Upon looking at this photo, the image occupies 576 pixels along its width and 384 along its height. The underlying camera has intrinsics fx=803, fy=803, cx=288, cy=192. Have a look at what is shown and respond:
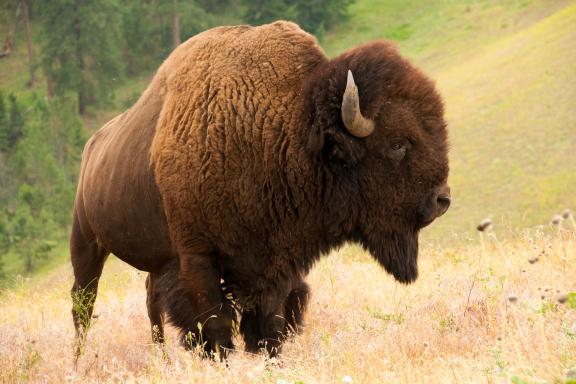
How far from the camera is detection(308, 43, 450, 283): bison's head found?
500 centimetres

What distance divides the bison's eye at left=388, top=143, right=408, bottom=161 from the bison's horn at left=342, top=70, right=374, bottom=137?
7.8 inches

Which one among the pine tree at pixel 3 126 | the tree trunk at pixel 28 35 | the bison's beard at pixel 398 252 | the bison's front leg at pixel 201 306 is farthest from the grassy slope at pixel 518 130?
the tree trunk at pixel 28 35

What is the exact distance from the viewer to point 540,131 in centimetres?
2547

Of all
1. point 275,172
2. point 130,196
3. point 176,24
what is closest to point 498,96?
point 176,24

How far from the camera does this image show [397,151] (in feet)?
16.4

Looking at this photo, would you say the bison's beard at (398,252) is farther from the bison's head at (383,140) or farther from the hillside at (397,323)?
the hillside at (397,323)

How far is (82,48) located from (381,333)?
4307cm

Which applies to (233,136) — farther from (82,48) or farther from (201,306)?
(82,48)

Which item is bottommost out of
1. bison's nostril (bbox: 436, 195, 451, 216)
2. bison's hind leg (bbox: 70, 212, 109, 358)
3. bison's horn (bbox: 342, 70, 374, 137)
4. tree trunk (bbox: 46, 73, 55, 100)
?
tree trunk (bbox: 46, 73, 55, 100)

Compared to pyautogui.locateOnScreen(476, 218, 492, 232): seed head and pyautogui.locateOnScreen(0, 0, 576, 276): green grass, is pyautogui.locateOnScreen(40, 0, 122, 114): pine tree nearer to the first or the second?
pyautogui.locateOnScreen(0, 0, 576, 276): green grass

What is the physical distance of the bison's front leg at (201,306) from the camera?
5195 mm

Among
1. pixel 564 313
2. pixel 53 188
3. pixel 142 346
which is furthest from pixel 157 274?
pixel 53 188

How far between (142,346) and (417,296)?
242 cm

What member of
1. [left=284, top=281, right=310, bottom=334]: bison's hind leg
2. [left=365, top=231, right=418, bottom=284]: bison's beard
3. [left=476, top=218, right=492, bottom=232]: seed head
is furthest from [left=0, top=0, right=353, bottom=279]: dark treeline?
[left=476, top=218, right=492, bottom=232]: seed head
